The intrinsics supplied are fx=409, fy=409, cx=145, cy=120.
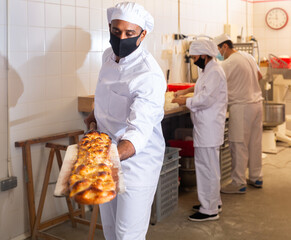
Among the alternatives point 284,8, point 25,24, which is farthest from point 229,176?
point 284,8

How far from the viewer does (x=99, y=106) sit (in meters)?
2.24

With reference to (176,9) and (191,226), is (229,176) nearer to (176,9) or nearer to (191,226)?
(191,226)

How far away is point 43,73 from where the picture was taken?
331cm

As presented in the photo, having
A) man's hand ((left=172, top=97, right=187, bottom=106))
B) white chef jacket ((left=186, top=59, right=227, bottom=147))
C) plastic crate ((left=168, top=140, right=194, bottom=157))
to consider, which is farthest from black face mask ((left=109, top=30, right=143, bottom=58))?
plastic crate ((left=168, top=140, right=194, bottom=157))

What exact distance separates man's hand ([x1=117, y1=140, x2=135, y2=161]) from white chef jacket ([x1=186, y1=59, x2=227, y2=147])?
1.95m

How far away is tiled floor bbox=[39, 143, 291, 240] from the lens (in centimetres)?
337

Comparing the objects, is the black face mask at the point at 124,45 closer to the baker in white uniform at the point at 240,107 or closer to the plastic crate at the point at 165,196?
the plastic crate at the point at 165,196

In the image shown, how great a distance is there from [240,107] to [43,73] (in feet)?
7.12

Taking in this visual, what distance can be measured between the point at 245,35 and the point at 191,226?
4.76m

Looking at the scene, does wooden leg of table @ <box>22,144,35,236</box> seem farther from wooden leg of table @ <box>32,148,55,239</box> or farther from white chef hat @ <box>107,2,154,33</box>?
white chef hat @ <box>107,2,154,33</box>

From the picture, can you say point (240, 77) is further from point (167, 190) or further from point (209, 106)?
point (167, 190)

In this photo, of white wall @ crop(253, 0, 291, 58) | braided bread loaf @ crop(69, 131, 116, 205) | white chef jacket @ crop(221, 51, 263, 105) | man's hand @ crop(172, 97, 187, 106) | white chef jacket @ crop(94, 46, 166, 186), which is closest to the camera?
braided bread loaf @ crop(69, 131, 116, 205)

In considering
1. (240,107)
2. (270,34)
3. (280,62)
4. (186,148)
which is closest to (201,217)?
(186,148)

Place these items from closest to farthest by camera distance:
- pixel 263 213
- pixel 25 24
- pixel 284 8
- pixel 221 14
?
pixel 25 24 < pixel 263 213 < pixel 221 14 < pixel 284 8
